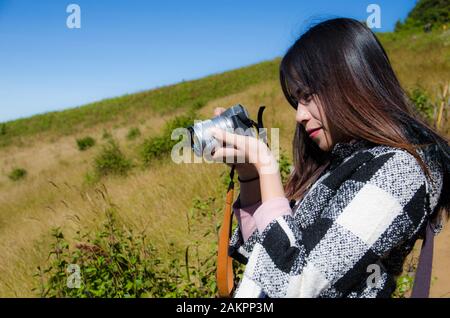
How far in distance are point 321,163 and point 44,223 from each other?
515cm

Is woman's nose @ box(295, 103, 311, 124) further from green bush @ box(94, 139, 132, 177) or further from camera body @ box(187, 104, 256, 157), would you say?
green bush @ box(94, 139, 132, 177)

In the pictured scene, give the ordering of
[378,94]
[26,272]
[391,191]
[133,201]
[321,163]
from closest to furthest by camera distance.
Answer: [391,191]
[378,94]
[321,163]
[26,272]
[133,201]

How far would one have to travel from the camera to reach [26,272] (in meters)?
3.85

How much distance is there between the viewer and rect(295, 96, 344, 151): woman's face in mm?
1167

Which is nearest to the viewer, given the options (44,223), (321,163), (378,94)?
(378,94)

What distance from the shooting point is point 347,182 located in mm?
997

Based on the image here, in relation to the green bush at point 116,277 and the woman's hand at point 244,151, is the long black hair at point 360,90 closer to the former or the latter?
the woman's hand at point 244,151

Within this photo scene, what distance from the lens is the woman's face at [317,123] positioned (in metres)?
1.17

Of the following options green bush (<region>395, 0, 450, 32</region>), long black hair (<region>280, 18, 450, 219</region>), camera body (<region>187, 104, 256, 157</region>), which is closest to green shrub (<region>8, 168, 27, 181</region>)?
camera body (<region>187, 104, 256, 157</region>)

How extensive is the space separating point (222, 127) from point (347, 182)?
1.69 feet

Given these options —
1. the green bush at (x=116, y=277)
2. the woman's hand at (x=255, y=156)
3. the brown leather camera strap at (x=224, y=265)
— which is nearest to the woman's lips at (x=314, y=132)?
the woman's hand at (x=255, y=156)
